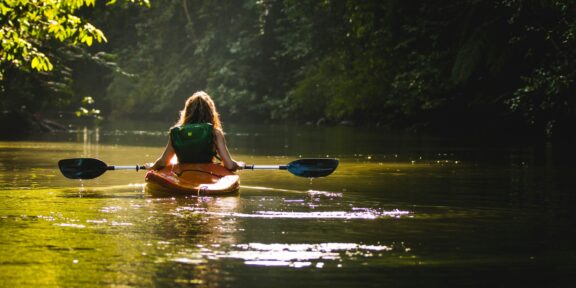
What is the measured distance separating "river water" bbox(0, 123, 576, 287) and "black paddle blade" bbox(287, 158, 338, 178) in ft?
0.76

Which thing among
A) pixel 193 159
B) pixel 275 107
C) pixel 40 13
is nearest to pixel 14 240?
pixel 193 159

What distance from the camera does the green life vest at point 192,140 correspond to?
16406 millimetres

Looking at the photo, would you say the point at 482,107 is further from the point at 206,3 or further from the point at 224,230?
the point at 206,3

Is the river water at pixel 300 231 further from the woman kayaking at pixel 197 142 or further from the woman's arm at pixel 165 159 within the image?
the woman kayaking at pixel 197 142

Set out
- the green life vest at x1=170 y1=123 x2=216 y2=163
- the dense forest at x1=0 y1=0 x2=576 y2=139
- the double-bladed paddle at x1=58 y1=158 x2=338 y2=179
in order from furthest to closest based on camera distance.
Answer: the dense forest at x1=0 y1=0 x2=576 y2=139 < the double-bladed paddle at x1=58 y1=158 x2=338 y2=179 < the green life vest at x1=170 y1=123 x2=216 y2=163

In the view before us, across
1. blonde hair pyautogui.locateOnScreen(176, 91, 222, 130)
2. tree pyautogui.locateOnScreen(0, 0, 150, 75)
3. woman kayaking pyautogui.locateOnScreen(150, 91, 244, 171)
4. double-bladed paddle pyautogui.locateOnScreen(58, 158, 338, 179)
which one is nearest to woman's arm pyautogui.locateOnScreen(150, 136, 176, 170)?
woman kayaking pyautogui.locateOnScreen(150, 91, 244, 171)

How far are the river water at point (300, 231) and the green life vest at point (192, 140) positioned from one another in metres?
0.81

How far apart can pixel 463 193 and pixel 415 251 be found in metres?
6.23

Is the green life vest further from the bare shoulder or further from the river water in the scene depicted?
the river water

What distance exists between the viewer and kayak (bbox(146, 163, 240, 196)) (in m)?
15.6

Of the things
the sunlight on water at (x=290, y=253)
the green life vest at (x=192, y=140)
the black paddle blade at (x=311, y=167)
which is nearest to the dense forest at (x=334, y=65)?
the green life vest at (x=192, y=140)

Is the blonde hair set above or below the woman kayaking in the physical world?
above

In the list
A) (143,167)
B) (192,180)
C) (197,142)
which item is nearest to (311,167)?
(197,142)

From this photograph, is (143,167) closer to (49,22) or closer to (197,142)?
(197,142)
